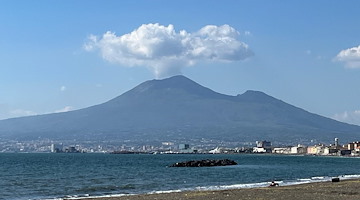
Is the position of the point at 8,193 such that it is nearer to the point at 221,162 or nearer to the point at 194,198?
the point at 194,198

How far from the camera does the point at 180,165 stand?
324 ft

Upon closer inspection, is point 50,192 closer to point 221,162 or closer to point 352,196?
point 352,196

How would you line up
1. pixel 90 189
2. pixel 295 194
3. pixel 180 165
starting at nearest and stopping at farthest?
1. pixel 295 194
2. pixel 90 189
3. pixel 180 165

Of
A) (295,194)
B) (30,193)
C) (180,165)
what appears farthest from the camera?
(180,165)

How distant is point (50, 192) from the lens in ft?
138

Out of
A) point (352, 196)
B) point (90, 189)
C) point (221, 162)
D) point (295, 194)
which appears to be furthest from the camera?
point (221, 162)

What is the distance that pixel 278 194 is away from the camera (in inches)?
1283

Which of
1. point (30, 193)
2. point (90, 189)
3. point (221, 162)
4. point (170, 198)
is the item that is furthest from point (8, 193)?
point (221, 162)

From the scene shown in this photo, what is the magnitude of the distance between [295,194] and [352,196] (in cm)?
340

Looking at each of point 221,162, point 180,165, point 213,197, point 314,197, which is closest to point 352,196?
point 314,197

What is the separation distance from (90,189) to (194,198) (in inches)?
601

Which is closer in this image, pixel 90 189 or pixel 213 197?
pixel 213 197

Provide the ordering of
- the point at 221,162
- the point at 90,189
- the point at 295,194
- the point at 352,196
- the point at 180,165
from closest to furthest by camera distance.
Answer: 1. the point at 352,196
2. the point at 295,194
3. the point at 90,189
4. the point at 180,165
5. the point at 221,162

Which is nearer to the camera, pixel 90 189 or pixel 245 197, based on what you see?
pixel 245 197
